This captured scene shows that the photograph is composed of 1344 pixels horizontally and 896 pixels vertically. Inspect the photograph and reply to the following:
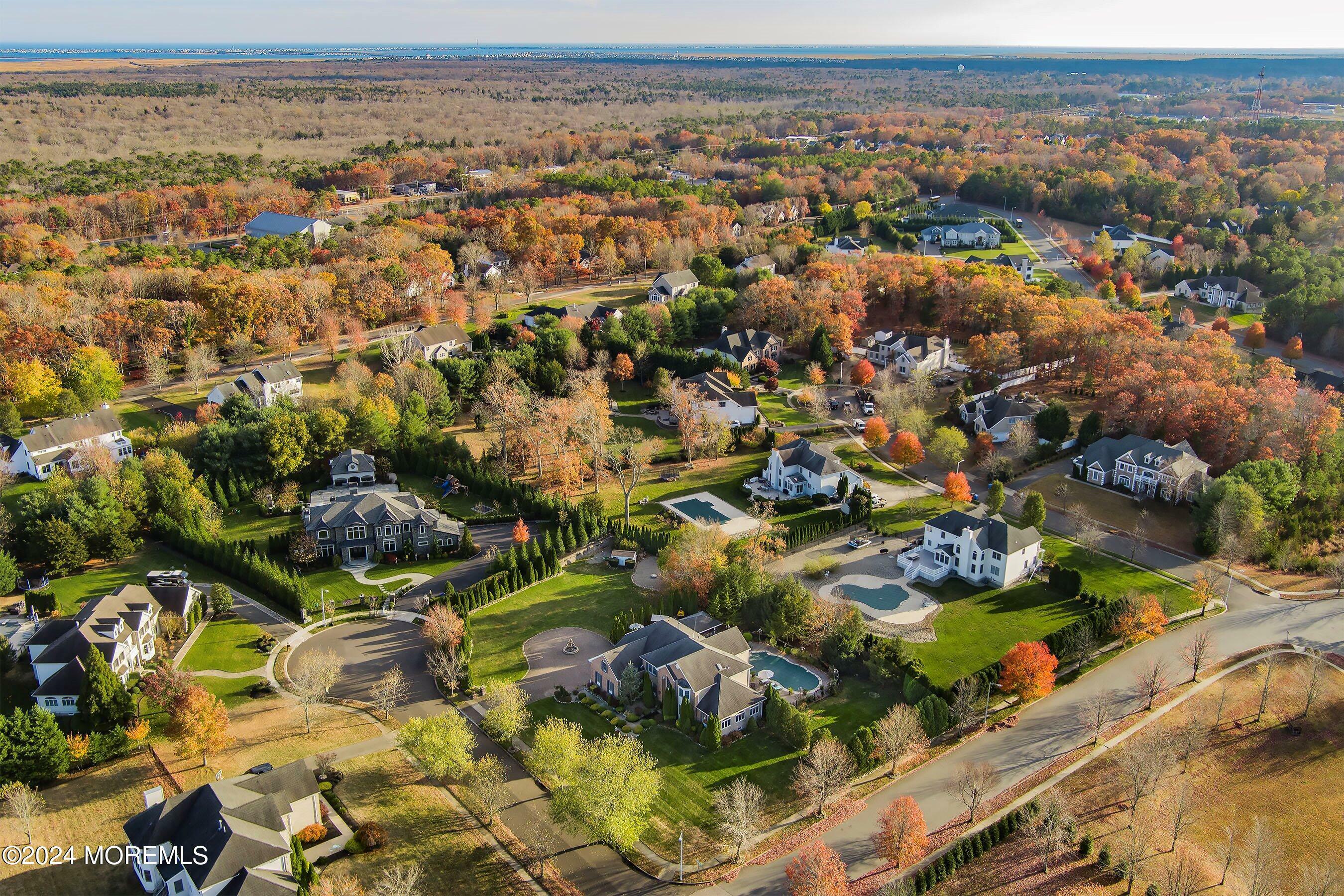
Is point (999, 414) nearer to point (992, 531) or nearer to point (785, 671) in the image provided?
point (992, 531)

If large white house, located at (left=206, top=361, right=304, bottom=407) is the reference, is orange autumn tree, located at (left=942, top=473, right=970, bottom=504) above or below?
below

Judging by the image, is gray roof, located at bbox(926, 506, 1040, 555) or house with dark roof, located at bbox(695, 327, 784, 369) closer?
gray roof, located at bbox(926, 506, 1040, 555)

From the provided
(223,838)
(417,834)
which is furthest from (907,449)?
(223,838)

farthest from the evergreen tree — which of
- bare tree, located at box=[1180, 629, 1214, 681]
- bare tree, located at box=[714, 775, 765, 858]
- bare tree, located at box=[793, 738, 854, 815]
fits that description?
bare tree, located at box=[1180, 629, 1214, 681]

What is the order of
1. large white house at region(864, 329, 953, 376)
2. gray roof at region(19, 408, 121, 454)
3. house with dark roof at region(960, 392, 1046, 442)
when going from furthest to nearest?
large white house at region(864, 329, 953, 376) → house with dark roof at region(960, 392, 1046, 442) → gray roof at region(19, 408, 121, 454)

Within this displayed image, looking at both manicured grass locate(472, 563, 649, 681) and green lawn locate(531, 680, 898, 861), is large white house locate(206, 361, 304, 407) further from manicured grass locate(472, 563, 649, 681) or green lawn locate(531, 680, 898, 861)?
green lawn locate(531, 680, 898, 861)

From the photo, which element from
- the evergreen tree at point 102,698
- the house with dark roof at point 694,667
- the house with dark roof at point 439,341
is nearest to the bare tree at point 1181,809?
the house with dark roof at point 694,667

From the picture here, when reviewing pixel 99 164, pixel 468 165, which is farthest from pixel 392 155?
pixel 99 164

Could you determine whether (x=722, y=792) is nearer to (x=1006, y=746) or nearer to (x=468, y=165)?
(x=1006, y=746)
